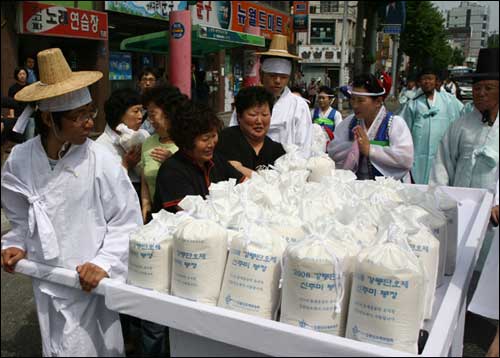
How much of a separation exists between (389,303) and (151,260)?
799 mm

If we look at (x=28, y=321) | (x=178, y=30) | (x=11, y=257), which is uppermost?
(x=178, y=30)

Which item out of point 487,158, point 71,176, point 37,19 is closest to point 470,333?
point 487,158

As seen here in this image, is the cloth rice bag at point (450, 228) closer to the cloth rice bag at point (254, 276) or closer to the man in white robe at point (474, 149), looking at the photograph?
the cloth rice bag at point (254, 276)

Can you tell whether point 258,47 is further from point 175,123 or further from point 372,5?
point 175,123

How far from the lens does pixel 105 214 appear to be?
2195 mm

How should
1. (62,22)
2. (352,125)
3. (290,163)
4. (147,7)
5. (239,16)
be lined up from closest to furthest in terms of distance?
(290,163)
(352,125)
(62,22)
(147,7)
(239,16)

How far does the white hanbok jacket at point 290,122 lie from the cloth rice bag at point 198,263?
7.88 ft

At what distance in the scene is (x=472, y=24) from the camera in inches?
119

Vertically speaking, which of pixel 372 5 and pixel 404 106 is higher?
pixel 372 5

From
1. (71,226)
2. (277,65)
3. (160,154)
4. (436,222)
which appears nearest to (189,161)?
(160,154)

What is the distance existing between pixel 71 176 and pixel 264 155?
1485mm

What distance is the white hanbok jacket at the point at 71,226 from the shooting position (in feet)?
6.77

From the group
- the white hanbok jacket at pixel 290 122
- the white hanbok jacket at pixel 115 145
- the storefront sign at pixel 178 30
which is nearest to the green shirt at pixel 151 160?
the white hanbok jacket at pixel 115 145

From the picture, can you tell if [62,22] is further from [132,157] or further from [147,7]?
[132,157]
